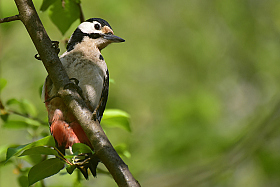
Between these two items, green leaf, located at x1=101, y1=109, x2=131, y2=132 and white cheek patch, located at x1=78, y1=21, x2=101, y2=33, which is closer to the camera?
green leaf, located at x1=101, y1=109, x2=131, y2=132

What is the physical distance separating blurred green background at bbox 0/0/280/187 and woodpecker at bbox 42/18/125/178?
1.34 metres

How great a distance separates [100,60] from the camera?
400 centimetres

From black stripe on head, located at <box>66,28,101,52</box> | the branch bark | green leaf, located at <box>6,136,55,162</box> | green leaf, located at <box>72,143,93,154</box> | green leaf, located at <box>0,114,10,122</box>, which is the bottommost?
green leaf, located at <box>72,143,93,154</box>

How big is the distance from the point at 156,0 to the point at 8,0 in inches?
229

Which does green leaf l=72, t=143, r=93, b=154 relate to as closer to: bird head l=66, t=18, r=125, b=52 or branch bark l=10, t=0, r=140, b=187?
branch bark l=10, t=0, r=140, b=187

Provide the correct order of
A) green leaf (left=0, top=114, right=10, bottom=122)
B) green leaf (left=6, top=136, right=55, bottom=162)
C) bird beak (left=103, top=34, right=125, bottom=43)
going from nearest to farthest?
green leaf (left=6, top=136, right=55, bottom=162) → green leaf (left=0, top=114, right=10, bottom=122) → bird beak (left=103, top=34, right=125, bottom=43)

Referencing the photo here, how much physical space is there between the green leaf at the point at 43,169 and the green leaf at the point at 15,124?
1.14 metres

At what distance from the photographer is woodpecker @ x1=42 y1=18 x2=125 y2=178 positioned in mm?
3557

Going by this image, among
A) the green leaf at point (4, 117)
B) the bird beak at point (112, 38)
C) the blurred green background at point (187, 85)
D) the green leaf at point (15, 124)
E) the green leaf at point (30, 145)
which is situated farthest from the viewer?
the blurred green background at point (187, 85)

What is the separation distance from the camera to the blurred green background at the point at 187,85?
20.5 ft

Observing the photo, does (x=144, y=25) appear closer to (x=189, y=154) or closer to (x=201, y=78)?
(x=201, y=78)

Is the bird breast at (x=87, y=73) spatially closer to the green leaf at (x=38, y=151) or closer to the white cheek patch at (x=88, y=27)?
the white cheek patch at (x=88, y=27)

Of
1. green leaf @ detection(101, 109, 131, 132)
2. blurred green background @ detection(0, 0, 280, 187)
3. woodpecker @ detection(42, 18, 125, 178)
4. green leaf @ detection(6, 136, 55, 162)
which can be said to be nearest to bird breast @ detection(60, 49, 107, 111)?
woodpecker @ detection(42, 18, 125, 178)

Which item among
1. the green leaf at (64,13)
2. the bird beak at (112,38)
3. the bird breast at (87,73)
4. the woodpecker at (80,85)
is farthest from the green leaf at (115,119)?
the bird beak at (112,38)
